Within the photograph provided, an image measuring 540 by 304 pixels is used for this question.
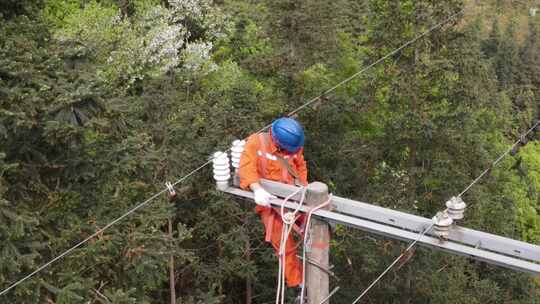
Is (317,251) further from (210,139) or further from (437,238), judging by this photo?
(210,139)

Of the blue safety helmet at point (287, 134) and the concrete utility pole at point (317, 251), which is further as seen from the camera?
the blue safety helmet at point (287, 134)

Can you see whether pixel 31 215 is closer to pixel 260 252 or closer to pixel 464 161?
pixel 260 252

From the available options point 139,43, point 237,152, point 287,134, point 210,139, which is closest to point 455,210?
point 287,134

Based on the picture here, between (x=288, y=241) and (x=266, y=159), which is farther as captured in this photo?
(x=266, y=159)

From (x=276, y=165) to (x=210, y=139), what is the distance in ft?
21.3

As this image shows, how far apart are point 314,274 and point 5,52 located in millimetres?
4133

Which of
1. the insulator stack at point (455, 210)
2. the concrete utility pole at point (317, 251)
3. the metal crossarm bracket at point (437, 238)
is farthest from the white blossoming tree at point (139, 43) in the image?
the insulator stack at point (455, 210)

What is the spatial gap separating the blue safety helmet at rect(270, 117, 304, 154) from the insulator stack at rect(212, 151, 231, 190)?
0.53 meters

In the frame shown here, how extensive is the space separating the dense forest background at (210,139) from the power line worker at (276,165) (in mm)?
1978

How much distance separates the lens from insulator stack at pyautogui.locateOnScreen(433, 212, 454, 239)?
12.4 feet

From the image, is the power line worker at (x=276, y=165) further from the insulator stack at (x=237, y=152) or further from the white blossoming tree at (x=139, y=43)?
the white blossoming tree at (x=139, y=43)

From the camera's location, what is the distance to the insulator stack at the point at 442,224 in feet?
12.4

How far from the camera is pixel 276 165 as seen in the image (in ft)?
17.0

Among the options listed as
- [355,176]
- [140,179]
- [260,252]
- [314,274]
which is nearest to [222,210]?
[260,252]
